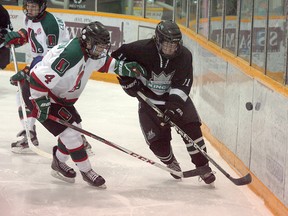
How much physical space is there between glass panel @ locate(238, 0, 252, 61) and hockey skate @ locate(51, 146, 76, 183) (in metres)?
1.31

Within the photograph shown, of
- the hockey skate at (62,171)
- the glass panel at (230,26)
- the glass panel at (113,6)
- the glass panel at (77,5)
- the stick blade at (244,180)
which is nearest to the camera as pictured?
the stick blade at (244,180)

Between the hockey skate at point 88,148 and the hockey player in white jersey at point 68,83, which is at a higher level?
the hockey player in white jersey at point 68,83

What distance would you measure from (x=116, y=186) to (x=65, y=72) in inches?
29.6

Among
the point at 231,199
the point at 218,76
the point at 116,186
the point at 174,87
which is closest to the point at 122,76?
the point at 174,87

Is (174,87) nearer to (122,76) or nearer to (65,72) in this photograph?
(122,76)

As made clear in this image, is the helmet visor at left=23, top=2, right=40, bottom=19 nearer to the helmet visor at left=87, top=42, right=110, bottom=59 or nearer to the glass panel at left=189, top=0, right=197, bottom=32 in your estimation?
the helmet visor at left=87, top=42, right=110, bottom=59

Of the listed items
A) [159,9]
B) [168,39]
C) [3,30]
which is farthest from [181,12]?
[168,39]

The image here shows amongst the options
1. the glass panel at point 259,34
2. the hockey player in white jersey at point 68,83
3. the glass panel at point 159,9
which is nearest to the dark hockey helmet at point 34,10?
the hockey player in white jersey at point 68,83

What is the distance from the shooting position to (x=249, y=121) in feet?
13.5

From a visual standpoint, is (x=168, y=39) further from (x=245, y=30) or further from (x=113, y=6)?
(x=113, y=6)

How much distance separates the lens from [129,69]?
385 centimetres

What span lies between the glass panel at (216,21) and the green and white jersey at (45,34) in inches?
50.0

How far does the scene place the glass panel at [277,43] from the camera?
3.59 metres

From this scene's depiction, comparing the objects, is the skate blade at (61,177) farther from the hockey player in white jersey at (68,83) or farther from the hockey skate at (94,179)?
the hockey skate at (94,179)
